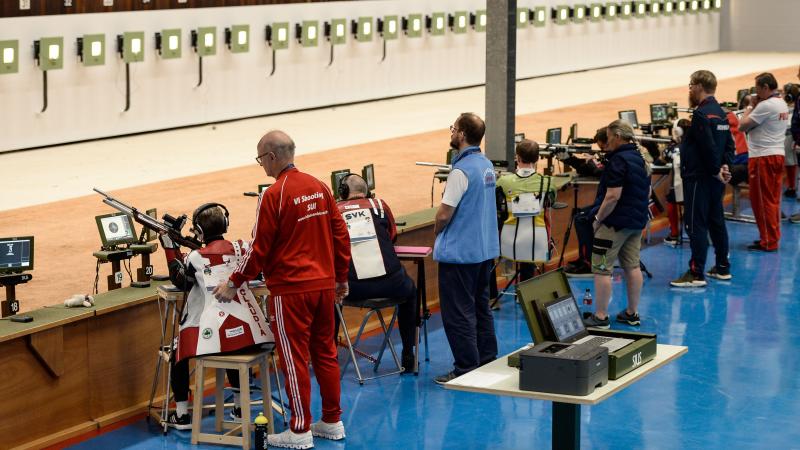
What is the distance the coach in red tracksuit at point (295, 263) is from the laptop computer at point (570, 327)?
1.45 m

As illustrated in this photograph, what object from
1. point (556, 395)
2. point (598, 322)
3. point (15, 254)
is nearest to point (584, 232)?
point (598, 322)

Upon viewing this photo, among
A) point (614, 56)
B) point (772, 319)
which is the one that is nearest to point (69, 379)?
point (772, 319)

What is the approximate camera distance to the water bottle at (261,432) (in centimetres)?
672

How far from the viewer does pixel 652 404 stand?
26.3 ft

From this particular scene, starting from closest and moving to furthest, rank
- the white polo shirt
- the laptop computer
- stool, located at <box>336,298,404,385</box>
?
the laptop computer
stool, located at <box>336,298,404,385</box>
the white polo shirt

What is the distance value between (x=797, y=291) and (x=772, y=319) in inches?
42.8

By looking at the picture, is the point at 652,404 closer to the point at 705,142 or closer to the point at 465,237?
the point at 465,237

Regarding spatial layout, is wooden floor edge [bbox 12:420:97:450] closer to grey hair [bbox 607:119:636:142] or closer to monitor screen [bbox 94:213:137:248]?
monitor screen [bbox 94:213:137:248]

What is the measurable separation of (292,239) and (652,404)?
262cm

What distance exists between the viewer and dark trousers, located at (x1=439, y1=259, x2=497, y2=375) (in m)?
8.21

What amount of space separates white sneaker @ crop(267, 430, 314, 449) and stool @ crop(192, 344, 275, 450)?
0.47 feet

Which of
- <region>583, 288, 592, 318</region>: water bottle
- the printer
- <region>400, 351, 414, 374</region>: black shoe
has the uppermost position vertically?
the printer

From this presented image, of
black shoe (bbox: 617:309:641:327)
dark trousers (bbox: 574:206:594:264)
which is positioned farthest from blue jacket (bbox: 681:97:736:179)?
black shoe (bbox: 617:309:641:327)

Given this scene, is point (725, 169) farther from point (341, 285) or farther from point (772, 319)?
point (341, 285)
